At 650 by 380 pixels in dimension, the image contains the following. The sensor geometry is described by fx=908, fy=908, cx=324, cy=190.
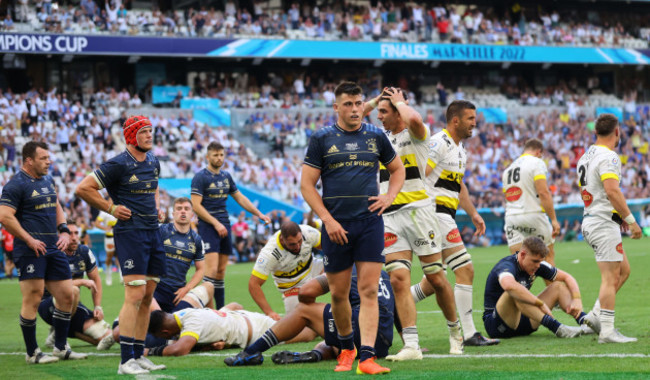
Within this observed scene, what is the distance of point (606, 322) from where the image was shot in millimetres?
8828

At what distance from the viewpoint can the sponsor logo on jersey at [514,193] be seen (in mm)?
12258

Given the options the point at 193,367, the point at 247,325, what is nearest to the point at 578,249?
the point at 247,325

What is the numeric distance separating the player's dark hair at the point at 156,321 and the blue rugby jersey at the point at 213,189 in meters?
3.60

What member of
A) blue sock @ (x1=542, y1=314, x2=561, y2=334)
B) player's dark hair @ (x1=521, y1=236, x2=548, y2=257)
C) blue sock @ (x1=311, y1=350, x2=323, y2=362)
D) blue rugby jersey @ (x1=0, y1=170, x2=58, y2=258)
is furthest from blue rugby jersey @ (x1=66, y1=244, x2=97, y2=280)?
blue sock @ (x1=542, y1=314, x2=561, y2=334)

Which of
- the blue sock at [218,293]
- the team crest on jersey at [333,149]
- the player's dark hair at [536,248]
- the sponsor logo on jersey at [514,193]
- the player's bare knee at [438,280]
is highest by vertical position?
the team crest on jersey at [333,149]

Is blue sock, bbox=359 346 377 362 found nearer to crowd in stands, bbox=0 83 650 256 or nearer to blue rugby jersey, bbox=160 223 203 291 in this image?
blue rugby jersey, bbox=160 223 203 291

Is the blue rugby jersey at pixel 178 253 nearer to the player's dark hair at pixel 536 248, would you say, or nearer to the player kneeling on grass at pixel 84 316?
the player kneeling on grass at pixel 84 316

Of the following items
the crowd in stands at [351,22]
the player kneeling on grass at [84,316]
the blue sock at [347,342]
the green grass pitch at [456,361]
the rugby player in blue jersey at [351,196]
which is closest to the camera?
the green grass pitch at [456,361]

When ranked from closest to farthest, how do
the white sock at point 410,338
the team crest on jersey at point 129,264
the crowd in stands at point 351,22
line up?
1. the white sock at point 410,338
2. the team crest on jersey at point 129,264
3. the crowd in stands at point 351,22

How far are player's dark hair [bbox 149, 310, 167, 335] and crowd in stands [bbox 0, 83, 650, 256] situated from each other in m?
17.2

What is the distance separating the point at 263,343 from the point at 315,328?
553 mm

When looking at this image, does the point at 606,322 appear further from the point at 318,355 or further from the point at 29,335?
the point at 29,335

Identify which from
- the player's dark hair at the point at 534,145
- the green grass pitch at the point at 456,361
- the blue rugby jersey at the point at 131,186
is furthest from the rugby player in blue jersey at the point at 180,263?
the player's dark hair at the point at 534,145

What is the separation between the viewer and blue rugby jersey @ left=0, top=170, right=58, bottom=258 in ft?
30.8
